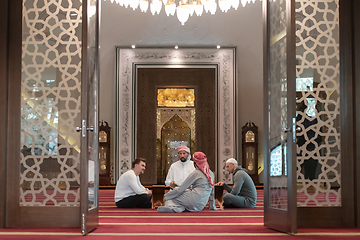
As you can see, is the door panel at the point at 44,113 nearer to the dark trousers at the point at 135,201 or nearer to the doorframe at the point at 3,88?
the doorframe at the point at 3,88

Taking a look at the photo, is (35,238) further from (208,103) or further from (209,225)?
(208,103)

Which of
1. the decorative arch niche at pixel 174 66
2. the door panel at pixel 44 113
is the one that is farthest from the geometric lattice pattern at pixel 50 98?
the decorative arch niche at pixel 174 66

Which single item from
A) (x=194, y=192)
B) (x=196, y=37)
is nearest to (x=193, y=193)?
(x=194, y=192)

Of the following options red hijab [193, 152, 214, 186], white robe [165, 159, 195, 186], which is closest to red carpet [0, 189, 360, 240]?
red hijab [193, 152, 214, 186]

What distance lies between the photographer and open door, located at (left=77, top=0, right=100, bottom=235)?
10.7ft

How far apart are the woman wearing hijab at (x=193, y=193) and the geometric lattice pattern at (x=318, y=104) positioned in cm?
142

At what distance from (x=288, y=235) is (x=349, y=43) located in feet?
6.05

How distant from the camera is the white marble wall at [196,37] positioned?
909 centimetres

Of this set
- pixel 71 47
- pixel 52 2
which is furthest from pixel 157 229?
pixel 52 2

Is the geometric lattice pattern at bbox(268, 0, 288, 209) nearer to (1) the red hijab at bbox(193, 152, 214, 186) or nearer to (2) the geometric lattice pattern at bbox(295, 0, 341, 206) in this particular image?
(2) the geometric lattice pattern at bbox(295, 0, 341, 206)

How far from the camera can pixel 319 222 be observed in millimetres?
3590

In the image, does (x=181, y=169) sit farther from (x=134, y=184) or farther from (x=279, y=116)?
(x=279, y=116)

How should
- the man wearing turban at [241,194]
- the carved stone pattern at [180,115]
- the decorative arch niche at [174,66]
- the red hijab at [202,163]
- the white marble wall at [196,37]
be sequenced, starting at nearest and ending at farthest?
the red hijab at [202,163]
the man wearing turban at [241,194]
the decorative arch niche at [174,66]
the white marble wall at [196,37]
the carved stone pattern at [180,115]

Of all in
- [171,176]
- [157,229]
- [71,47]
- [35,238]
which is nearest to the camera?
[35,238]
